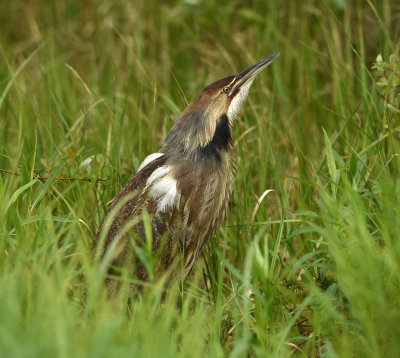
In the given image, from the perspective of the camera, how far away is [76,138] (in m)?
3.37

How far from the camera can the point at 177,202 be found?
8.63 ft

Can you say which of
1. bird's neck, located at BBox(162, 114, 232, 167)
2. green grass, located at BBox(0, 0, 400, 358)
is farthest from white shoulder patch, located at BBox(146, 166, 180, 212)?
green grass, located at BBox(0, 0, 400, 358)

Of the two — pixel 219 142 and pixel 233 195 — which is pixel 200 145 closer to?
pixel 219 142

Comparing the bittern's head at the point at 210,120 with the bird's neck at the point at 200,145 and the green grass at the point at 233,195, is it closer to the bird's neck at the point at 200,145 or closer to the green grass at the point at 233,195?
the bird's neck at the point at 200,145

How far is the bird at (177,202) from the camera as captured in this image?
8.58 feet

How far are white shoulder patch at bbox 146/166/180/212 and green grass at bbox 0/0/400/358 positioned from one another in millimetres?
282

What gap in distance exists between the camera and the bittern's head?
2.76 metres

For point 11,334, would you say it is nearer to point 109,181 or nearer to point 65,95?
point 109,181

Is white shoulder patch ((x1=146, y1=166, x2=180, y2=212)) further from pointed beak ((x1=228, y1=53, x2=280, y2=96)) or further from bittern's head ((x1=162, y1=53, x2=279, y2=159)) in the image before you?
pointed beak ((x1=228, y1=53, x2=280, y2=96))

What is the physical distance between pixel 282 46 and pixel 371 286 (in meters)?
2.87

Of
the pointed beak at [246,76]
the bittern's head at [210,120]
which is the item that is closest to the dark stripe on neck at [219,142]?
the bittern's head at [210,120]

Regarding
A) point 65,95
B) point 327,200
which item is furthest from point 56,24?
point 327,200

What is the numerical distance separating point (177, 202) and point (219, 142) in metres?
0.33

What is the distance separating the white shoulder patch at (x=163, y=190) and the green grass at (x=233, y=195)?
28cm
